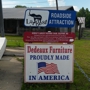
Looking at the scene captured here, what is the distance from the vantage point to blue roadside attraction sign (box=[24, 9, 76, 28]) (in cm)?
497

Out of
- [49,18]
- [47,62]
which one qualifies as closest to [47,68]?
[47,62]

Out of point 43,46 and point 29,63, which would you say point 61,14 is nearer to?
point 43,46

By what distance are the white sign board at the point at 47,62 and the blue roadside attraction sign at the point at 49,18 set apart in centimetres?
52

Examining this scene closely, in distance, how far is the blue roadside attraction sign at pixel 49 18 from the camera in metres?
4.97

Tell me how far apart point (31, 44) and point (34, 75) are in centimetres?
68

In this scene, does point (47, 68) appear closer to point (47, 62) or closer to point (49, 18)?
point (47, 62)

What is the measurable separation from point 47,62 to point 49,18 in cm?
98

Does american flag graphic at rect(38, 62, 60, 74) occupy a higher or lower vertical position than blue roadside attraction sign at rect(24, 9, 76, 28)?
lower

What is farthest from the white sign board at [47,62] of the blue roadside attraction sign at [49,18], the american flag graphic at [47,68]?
the blue roadside attraction sign at [49,18]

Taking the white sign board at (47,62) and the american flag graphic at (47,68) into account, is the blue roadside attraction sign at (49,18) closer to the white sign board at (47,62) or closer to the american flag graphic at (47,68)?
the white sign board at (47,62)

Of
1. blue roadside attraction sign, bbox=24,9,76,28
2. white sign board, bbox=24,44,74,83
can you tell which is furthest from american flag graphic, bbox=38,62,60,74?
blue roadside attraction sign, bbox=24,9,76,28

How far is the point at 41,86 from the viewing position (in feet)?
16.8

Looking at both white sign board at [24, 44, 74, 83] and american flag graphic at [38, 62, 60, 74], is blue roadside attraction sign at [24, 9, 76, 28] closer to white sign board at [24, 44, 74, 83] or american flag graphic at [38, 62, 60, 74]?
white sign board at [24, 44, 74, 83]

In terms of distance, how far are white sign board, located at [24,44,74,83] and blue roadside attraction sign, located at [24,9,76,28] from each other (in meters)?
0.52
